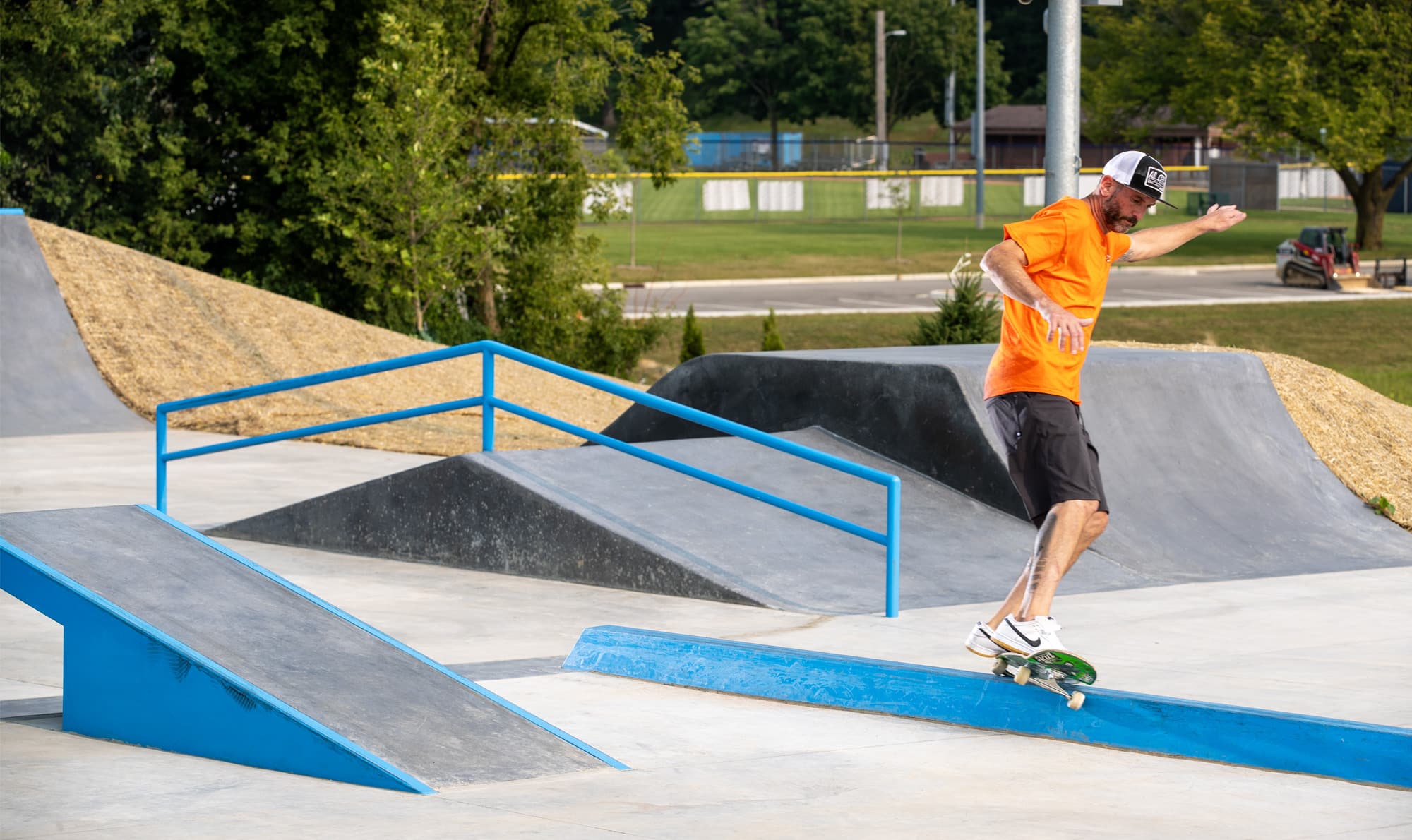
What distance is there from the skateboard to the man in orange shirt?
0.19 feet

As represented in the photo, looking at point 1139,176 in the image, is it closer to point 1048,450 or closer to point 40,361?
point 1048,450

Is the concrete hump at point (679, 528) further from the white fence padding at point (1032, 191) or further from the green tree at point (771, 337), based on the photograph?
the white fence padding at point (1032, 191)

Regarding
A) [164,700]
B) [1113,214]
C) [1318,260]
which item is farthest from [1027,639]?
[1318,260]

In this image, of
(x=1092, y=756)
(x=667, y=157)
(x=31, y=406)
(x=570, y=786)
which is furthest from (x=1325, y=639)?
(x=667, y=157)

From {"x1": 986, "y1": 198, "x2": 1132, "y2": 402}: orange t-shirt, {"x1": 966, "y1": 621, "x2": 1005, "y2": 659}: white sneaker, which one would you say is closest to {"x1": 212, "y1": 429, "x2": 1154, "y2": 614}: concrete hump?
{"x1": 966, "y1": 621, "x2": 1005, "y2": 659}: white sneaker

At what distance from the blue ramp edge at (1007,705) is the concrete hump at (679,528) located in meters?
1.79

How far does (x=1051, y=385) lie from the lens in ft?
22.1

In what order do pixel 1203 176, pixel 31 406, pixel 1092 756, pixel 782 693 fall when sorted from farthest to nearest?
pixel 1203 176 → pixel 31 406 → pixel 782 693 → pixel 1092 756

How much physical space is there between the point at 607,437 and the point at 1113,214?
195 inches

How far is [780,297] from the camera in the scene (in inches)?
1457

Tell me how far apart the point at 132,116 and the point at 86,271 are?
20.3ft

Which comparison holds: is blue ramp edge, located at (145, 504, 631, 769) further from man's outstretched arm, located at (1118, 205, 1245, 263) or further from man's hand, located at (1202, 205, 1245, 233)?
man's hand, located at (1202, 205, 1245, 233)

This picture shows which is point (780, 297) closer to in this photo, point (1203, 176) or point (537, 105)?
point (537, 105)

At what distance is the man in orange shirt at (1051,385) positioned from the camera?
263 inches
